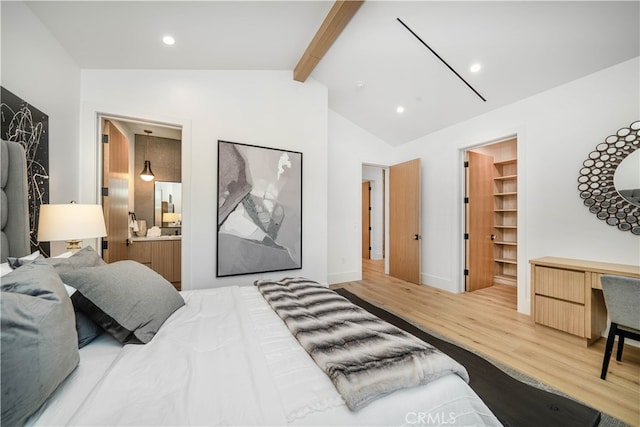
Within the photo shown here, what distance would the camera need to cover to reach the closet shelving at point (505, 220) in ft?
14.3

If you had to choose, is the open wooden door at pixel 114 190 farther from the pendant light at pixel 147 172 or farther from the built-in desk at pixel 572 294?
the built-in desk at pixel 572 294

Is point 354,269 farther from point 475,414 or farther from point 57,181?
point 57,181

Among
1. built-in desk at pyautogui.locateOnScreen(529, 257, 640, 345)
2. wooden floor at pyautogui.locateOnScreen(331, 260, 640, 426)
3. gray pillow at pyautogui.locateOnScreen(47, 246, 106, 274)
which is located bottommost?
wooden floor at pyautogui.locateOnScreen(331, 260, 640, 426)

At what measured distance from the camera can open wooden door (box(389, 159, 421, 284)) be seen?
4109 mm

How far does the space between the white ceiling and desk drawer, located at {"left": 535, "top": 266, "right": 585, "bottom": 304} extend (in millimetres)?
2054

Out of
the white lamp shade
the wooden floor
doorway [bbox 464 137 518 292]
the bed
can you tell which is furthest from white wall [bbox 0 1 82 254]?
doorway [bbox 464 137 518 292]

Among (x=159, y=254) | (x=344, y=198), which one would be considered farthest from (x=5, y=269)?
(x=344, y=198)

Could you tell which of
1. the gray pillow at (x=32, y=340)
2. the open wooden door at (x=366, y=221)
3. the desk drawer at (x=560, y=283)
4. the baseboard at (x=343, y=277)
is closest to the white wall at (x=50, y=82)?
the gray pillow at (x=32, y=340)

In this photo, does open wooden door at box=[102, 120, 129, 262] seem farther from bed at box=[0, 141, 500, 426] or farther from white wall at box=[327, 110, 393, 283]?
white wall at box=[327, 110, 393, 283]

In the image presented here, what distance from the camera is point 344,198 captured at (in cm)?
421

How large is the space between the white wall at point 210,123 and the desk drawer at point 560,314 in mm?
2417

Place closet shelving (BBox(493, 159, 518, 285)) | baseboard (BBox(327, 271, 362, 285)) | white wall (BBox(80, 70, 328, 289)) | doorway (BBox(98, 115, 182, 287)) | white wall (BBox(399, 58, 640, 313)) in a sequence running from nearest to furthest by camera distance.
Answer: white wall (BBox(399, 58, 640, 313)), white wall (BBox(80, 70, 328, 289)), doorway (BBox(98, 115, 182, 287)), baseboard (BBox(327, 271, 362, 285)), closet shelving (BBox(493, 159, 518, 285))

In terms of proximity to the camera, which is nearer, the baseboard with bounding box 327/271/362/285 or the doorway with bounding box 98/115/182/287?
the doorway with bounding box 98/115/182/287

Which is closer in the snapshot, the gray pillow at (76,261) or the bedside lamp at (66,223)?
the gray pillow at (76,261)
